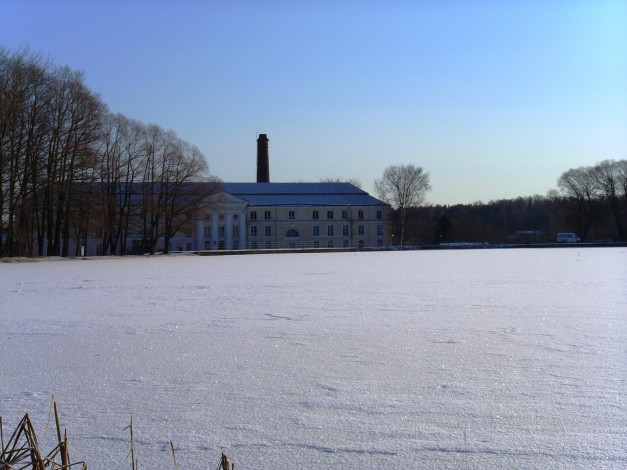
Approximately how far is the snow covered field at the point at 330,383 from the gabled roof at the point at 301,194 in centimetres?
6903

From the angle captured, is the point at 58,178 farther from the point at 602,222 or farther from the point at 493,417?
the point at 602,222

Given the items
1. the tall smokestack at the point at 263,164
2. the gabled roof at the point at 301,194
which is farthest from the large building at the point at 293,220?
the tall smokestack at the point at 263,164

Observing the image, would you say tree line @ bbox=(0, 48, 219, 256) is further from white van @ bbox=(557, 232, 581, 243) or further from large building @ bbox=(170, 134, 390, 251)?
white van @ bbox=(557, 232, 581, 243)

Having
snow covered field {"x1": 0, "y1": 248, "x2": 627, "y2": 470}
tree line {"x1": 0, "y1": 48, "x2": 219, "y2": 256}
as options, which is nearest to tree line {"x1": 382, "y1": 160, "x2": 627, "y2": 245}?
tree line {"x1": 0, "y1": 48, "x2": 219, "y2": 256}

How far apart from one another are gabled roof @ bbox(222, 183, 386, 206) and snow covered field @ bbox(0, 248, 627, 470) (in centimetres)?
6903

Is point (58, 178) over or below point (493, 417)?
over

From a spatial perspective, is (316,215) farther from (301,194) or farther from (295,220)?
(301,194)

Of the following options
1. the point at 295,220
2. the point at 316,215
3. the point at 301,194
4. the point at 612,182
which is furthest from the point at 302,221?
the point at 612,182

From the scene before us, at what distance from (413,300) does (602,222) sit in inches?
2872

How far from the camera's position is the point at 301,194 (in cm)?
8169

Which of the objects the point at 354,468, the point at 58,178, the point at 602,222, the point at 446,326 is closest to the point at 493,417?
the point at 354,468

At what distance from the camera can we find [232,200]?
244 feet

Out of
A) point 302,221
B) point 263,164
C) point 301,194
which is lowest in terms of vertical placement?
point 302,221

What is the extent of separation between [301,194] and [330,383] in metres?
76.7
